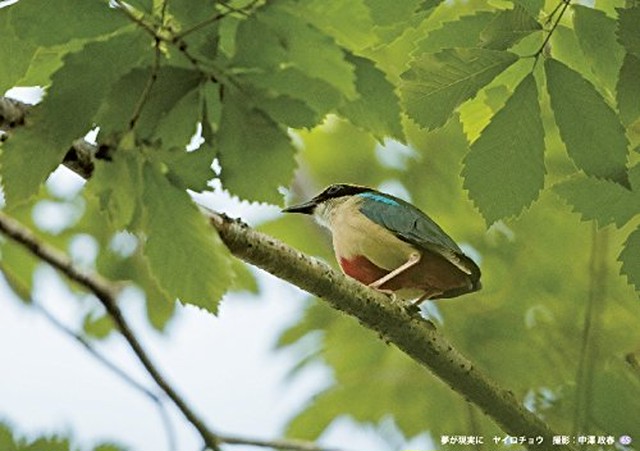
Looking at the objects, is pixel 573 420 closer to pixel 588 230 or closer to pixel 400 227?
pixel 400 227

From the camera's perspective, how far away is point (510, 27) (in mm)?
1777

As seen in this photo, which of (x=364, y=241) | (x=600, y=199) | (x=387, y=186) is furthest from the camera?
(x=387, y=186)

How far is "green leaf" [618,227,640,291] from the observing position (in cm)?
190

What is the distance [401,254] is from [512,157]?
0.93m

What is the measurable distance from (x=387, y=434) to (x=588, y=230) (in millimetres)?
958

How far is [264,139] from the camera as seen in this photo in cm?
149

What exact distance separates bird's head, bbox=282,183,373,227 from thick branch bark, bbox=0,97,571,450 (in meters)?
0.83

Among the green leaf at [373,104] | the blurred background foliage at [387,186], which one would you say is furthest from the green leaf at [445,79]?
the green leaf at [373,104]

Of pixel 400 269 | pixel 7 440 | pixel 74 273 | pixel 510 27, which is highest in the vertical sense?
pixel 400 269

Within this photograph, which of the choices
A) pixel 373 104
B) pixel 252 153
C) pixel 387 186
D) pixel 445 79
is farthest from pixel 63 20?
pixel 387 186

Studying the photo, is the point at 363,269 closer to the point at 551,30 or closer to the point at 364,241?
the point at 364,241

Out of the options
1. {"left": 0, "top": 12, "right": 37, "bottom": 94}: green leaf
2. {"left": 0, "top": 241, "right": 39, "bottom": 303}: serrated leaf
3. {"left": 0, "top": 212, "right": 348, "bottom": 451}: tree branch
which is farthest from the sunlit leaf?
{"left": 0, "top": 241, "right": 39, "bottom": 303}: serrated leaf

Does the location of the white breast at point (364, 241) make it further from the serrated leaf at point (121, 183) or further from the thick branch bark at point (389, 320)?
the serrated leaf at point (121, 183)

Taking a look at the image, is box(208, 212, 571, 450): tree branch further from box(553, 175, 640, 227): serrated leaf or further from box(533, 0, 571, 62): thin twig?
box(533, 0, 571, 62): thin twig
